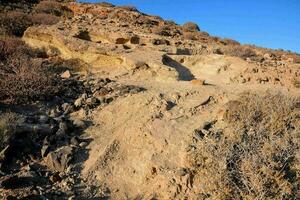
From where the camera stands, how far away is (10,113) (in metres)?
7.12

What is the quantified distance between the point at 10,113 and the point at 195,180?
3417 mm

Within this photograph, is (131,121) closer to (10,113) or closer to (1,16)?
(10,113)

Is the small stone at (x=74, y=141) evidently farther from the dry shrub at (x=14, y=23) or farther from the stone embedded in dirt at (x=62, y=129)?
the dry shrub at (x=14, y=23)

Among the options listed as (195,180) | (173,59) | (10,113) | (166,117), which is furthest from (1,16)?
(195,180)

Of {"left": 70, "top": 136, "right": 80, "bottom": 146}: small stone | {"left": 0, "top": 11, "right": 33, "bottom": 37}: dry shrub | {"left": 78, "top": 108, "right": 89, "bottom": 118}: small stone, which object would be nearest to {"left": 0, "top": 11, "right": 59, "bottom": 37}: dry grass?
{"left": 0, "top": 11, "right": 33, "bottom": 37}: dry shrub

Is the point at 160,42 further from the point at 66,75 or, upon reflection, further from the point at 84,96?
the point at 84,96

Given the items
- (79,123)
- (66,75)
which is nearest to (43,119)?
(79,123)

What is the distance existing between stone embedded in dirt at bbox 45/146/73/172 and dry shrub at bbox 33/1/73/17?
1146 centimetres

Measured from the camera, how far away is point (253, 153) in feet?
19.9

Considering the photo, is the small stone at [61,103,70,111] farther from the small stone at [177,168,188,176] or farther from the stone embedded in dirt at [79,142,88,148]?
the small stone at [177,168,188,176]

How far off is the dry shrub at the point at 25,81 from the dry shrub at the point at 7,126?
3.13 ft

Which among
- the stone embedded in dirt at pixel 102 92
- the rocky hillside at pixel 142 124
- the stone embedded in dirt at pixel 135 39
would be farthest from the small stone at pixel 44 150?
the stone embedded in dirt at pixel 135 39

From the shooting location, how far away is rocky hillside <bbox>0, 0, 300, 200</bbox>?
5867 millimetres

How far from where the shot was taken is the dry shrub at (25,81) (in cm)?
802
